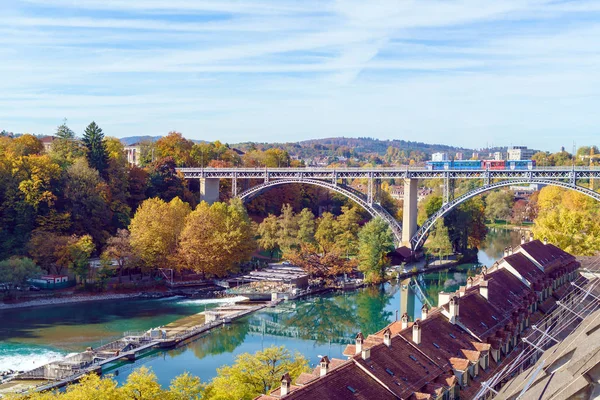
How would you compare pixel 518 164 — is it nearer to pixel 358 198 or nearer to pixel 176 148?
pixel 358 198

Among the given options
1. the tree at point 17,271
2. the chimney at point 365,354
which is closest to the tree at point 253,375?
the chimney at point 365,354

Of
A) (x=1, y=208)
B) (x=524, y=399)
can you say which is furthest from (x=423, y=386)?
(x=1, y=208)

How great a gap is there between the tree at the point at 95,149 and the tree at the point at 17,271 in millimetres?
14413

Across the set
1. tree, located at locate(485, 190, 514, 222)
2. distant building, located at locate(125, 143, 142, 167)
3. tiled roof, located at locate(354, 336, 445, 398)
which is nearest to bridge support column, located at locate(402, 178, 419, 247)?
tree, located at locate(485, 190, 514, 222)

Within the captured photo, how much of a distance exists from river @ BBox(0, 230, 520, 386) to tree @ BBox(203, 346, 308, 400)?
17.7 ft

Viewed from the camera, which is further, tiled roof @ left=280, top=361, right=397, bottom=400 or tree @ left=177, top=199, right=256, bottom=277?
tree @ left=177, top=199, right=256, bottom=277

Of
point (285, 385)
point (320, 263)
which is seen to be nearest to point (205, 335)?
point (320, 263)

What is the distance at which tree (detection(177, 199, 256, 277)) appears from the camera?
4062cm

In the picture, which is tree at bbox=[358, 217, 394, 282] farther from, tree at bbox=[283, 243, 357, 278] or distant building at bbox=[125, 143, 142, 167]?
distant building at bbox=[125, 143, 142, 167]

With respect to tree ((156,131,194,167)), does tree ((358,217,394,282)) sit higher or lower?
lower

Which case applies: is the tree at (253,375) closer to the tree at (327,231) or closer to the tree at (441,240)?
the tree at (327,231)

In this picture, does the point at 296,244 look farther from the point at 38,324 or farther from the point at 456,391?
the point at 456,391

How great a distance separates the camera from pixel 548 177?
148 ft

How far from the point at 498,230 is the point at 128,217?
4359cm
